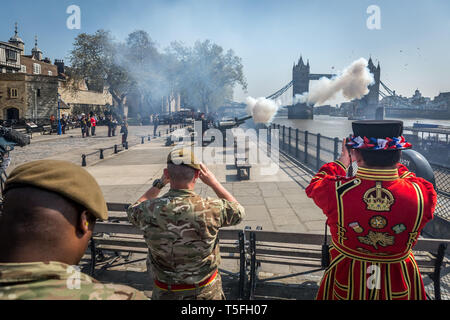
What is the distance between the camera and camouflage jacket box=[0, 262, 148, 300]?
37.2 inches

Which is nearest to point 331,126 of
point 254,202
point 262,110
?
point 262,110

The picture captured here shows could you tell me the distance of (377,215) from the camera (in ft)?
6.37

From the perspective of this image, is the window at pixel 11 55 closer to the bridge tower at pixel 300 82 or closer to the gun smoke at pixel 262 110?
the gun smoke at pixel 262 110

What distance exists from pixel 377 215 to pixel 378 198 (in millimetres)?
102

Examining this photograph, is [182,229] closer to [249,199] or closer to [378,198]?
[378,198]

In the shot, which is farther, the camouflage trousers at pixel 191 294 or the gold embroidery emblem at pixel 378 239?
the camouflage trousers at pixel 191 294

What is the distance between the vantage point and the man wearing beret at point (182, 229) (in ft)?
6.82

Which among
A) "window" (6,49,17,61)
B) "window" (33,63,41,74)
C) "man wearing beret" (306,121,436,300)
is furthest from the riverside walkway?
"window" (33,63,41,74)

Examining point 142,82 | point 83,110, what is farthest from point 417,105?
point 83,110

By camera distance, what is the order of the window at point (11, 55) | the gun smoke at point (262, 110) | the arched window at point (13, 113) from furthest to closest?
the window at point (11, 55) < the arched window at point (13, 113) < the gun smoke at point (262, 110)

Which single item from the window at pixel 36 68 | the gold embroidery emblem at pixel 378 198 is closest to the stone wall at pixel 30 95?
the window at pixel 36 68
